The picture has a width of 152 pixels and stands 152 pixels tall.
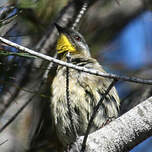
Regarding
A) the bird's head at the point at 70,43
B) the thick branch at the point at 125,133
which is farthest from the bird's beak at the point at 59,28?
the thick branch at the point at 125,133

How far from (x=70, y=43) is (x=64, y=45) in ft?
0.54

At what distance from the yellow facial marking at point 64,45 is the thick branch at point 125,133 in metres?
1.97

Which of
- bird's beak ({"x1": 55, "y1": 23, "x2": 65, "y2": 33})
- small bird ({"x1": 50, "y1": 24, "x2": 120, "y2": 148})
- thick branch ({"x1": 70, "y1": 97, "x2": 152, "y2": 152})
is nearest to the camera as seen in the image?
thick branch ({"x1": 70, "y1": 97, "x2": 152, "y2": 152})

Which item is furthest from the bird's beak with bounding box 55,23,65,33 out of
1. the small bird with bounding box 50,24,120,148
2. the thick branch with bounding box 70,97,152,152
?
the thick branch with bounding box 70,97,152,152

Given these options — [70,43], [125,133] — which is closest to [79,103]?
[125,133]

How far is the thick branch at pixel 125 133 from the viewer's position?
2.77m

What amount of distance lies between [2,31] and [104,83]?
1165 millimetres

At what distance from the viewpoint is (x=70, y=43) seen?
4.82 m

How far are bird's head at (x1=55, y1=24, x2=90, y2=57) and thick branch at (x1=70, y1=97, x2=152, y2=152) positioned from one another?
1921mm

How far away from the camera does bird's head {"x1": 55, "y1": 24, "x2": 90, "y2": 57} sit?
4.66m

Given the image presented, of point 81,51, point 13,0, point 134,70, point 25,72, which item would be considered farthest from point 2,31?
point 134,70

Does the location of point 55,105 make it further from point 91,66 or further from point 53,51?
point 53,51

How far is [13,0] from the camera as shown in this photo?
4176 millimetres

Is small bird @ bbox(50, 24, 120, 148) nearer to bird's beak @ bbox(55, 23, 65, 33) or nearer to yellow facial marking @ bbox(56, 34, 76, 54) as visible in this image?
yellow facial marking @ bbox(56, 34, 76, 54)
